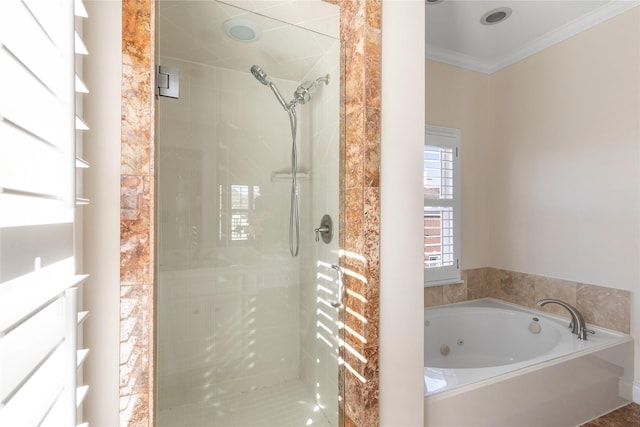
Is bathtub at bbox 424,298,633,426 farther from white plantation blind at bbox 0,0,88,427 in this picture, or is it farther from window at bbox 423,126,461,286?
white plantation blind at bbox 0,0,88,427

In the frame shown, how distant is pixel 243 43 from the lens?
4.75ft

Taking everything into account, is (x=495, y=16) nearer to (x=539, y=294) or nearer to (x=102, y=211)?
(x=539, y=294)

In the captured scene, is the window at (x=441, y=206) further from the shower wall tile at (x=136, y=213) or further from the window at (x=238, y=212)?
the shower wall tile at (x=136, y=213)

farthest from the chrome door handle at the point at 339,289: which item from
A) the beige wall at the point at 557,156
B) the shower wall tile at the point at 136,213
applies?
the beige wall at the point at 557,156

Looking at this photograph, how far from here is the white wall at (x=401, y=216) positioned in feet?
4.26

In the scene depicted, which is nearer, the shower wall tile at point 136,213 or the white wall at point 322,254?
the shower wall tile at point 136,213

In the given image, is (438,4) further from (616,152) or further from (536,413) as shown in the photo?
(536,413)

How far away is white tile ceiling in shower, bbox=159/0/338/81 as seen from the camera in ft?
4.14

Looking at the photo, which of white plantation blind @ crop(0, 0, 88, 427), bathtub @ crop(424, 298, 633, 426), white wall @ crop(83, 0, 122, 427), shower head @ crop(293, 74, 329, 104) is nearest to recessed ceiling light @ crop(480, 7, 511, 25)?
shower head @ crop(293, 74, 329, 104)

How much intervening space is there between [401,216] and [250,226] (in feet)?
2.55

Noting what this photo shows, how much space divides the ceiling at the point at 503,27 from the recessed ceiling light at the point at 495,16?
3cm

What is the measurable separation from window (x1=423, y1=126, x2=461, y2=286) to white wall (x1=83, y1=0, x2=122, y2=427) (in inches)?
92.9

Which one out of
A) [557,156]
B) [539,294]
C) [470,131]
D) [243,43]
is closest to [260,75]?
[243,43]

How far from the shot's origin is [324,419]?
1475 millimetres
